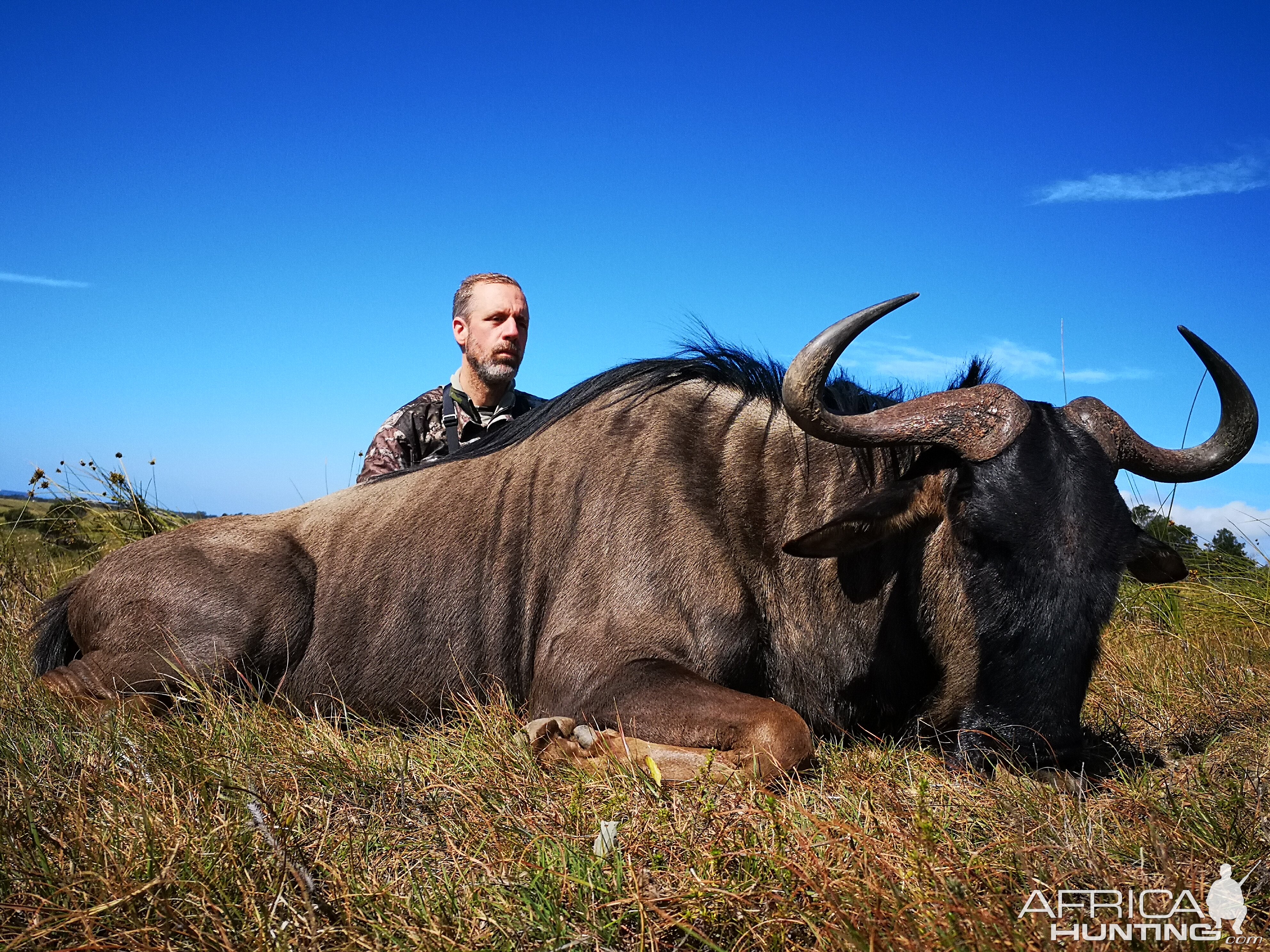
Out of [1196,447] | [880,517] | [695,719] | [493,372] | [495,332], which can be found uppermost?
[495,332]

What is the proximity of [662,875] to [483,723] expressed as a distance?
1681 mm

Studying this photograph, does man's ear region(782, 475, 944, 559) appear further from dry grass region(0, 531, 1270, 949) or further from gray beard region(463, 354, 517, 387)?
gray beard region(463, 354, 517, 387)

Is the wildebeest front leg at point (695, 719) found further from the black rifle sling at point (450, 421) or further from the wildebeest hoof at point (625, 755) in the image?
the black rifle sling at point (450, 421)

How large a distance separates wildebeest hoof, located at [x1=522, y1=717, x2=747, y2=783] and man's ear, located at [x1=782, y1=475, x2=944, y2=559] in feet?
2.94

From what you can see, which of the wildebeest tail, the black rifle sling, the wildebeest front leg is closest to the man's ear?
the wildebeest front leg

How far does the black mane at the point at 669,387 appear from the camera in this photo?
14.9 ft

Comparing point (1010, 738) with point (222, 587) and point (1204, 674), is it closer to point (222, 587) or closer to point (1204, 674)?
point (1204, 674)

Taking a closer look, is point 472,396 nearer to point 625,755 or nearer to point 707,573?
point 707,573

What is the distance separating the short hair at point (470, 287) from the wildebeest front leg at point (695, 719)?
4.10m

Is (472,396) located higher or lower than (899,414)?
higher

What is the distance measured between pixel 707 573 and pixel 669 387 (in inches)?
48.5

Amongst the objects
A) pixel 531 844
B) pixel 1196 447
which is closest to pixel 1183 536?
pixel 1196 447

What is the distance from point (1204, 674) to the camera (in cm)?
517

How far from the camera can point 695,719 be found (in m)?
3.39
